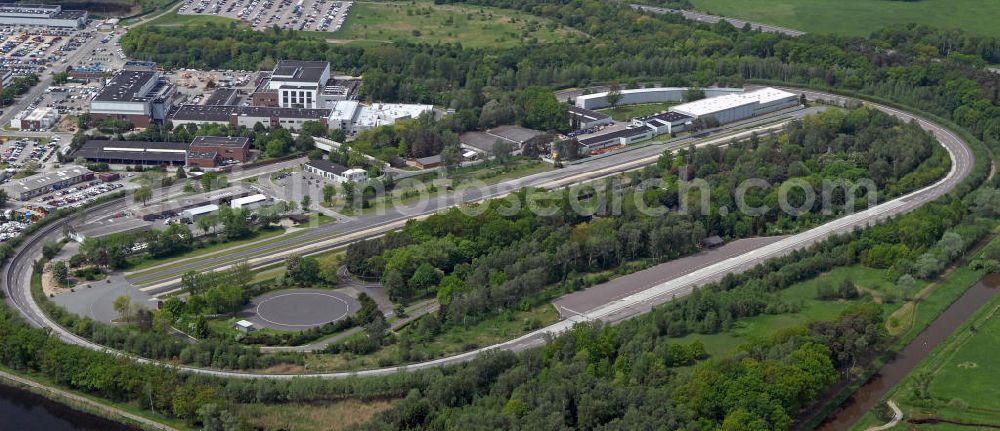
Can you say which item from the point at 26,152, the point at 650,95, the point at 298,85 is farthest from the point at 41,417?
the point at 650,95

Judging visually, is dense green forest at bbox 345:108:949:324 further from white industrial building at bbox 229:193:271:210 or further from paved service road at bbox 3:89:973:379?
white industrial building at bbox 229:193:271:210

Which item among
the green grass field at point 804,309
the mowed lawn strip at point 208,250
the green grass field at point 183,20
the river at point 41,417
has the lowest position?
the river at point 41,417

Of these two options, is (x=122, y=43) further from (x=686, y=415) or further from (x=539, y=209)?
(x=686, y=415)

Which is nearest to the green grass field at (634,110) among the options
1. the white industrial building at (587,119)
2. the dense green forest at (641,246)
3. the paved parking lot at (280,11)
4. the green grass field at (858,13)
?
the white industrial building at (587,119)

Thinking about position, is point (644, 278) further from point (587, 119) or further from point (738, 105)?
point (738, 105)

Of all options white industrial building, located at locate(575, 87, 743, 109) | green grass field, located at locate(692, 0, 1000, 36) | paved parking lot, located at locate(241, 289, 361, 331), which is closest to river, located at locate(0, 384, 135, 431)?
paved parking lot, located at locate(241, 289, 361, 331)

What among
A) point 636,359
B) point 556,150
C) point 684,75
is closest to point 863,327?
point 636,359

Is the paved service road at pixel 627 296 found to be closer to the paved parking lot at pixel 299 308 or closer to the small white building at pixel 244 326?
the small white building at pixel 244 326
